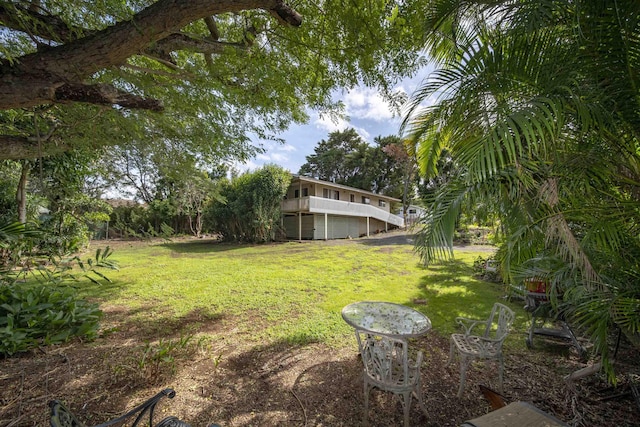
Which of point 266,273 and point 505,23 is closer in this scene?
point 505,23

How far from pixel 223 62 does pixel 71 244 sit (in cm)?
1005

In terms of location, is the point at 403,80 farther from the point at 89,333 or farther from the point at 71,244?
the point at 71,244

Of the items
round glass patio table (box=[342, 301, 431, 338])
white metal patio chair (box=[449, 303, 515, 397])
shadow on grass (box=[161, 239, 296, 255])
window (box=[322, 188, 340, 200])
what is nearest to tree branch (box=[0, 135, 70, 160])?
round glass patio table (box=[342, 301, 431, 338])

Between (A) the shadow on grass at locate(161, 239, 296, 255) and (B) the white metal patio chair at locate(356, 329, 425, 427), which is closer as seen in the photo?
(B) the white metal patio chair at locate(356, 329, 425, 427)

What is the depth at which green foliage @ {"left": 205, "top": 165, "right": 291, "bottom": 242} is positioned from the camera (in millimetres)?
14930

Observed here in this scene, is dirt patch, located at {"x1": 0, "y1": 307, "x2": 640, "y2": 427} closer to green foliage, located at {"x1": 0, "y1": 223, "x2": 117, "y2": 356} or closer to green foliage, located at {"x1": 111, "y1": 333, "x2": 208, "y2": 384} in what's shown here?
green foliage, located at {"x1": 111, "y1": 333, "x2": 208, "y2": 384}

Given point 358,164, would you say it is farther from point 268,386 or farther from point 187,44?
point 268,386

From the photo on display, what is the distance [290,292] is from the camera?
6172 mm

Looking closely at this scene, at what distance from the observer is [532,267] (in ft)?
10.9

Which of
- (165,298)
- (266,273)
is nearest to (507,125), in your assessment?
(165,298)

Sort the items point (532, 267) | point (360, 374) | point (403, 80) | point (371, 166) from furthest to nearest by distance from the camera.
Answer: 1. point (371, 166)
2. point (403, 80)
3. point (532, 267)
4. point (360, 374)

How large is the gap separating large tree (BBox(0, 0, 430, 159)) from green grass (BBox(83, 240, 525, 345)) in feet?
10.2

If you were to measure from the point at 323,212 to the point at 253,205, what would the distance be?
16.7 feet

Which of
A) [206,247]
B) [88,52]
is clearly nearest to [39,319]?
[88,52]
